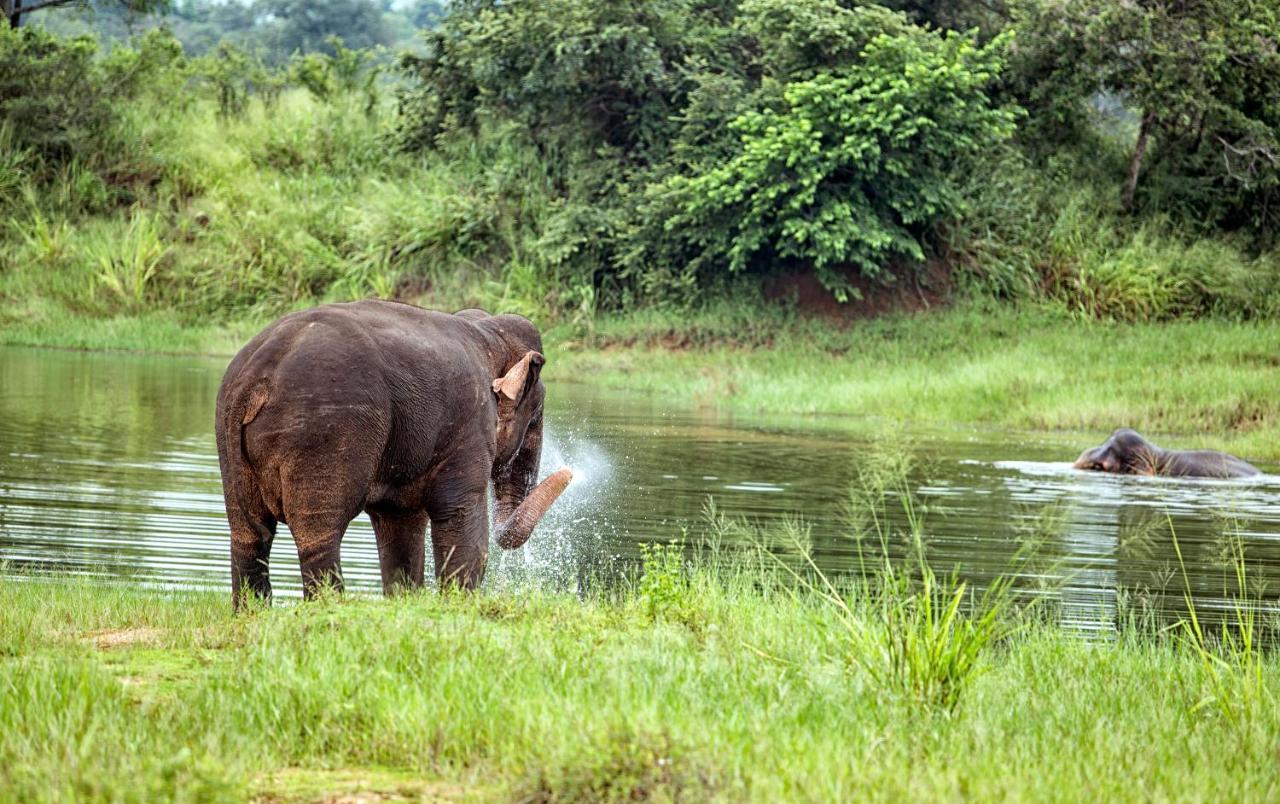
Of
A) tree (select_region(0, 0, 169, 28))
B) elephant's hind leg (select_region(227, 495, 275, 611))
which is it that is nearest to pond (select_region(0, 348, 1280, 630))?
elephant's hind leg (select_region(227, 495, 275, 611))

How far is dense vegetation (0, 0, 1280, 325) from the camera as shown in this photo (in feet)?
96.1

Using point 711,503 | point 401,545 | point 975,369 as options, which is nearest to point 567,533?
point 401,545

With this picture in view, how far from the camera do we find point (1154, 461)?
17328 millimetres

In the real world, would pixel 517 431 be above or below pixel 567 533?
above

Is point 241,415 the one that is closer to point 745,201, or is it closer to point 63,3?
point 745,201

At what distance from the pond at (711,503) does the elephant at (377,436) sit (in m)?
1.15

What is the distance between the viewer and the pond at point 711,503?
400 inches

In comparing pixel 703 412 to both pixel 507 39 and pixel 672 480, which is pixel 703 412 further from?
pixel 507 39

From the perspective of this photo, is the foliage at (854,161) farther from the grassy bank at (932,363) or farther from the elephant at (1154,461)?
the elephant at (1154,461)

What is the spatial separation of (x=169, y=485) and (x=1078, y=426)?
13159 millimetres

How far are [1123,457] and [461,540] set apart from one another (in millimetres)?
10774

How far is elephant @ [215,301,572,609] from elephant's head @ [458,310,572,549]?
11 mm

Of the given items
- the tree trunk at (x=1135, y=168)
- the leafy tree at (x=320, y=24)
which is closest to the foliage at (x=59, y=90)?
the tree trunk at (x=1135, y=168)

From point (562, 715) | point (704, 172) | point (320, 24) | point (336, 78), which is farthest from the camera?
point (320, 24)
